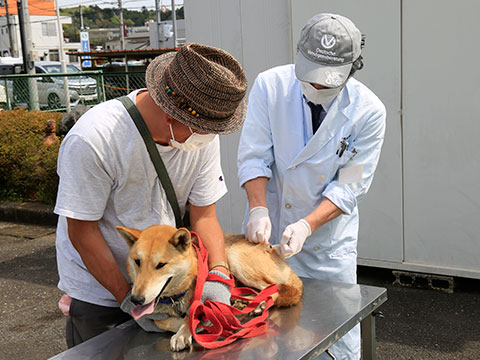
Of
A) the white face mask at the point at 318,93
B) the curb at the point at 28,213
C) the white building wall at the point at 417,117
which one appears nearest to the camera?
the white face mask at the point at 318,93

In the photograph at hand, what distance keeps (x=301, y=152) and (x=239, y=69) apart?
69 cm

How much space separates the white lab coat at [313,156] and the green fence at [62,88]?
835 cm

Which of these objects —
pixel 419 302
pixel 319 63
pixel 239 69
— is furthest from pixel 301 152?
pixel 419 302

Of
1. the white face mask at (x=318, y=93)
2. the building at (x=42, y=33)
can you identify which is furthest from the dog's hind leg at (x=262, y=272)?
the building at (x=42, y=33)

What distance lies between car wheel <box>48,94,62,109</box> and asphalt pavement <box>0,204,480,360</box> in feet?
24.3

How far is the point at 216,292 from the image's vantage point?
72.7 inches

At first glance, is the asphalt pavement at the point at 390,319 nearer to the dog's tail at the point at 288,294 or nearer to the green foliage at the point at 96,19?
the dog's tail at the point at 288,294

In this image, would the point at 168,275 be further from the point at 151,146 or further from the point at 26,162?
the point at 26,162

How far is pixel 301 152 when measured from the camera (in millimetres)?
2457

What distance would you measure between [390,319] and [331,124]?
2.40 m

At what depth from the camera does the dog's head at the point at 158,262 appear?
1.72 meters

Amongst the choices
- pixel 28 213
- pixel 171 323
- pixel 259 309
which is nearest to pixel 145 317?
pixel 171 323

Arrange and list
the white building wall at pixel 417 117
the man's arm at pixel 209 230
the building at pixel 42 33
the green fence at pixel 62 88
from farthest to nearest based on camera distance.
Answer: the building at pixel 42 33, the green fence at pixel 62 88, the white building wall at pixel 417 117, the man's arm at pixel 209 230

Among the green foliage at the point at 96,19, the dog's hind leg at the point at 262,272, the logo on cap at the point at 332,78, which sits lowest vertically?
the dog's hind leg at the point at 262,272
